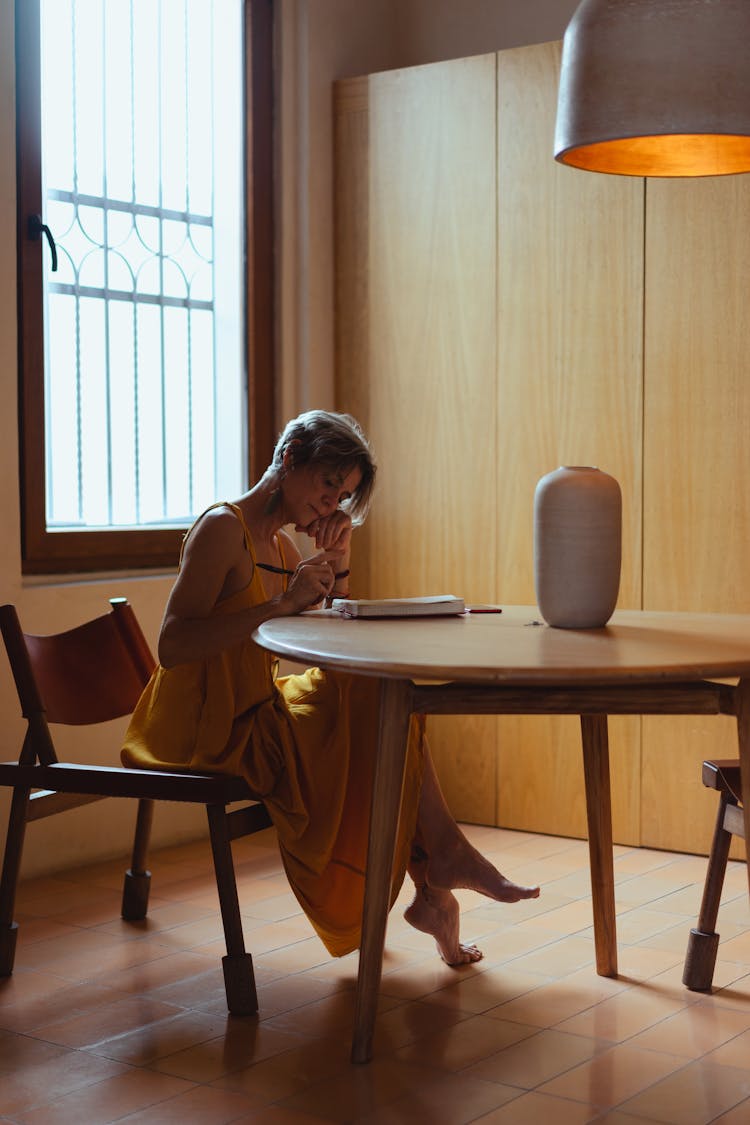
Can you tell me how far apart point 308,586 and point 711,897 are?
1019 millimetres

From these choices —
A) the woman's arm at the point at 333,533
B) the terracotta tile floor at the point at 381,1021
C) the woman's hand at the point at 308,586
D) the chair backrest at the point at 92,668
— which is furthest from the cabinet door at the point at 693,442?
the chair backrest at the point at 92,668

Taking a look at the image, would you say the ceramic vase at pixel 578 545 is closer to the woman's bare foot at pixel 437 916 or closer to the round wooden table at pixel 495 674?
the round wooden table at pixel 495 674

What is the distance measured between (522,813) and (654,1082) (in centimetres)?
185

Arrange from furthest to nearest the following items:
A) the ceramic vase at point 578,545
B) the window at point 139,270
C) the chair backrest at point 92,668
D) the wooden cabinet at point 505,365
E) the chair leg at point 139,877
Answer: the wooden cabinet at point 505,365 → the window at point 139,270 → the chair leg at point 139,877 → the chair backrest at point 92,668 → the ceramic vase at point 578,545

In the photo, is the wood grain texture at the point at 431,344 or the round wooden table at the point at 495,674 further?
the wood grain texture at the point at 431,344

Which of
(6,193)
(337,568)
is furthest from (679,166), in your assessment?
(6,193)

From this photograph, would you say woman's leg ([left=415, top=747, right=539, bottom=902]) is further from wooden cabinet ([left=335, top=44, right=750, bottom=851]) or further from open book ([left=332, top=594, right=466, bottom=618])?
wooden cabinet ([left=335, top=44, right=750, bottom=851])

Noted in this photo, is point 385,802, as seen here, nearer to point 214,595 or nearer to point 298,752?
point 298,752

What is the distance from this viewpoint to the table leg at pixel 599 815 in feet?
9.09

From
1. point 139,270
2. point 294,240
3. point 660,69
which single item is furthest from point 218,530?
point 294,240

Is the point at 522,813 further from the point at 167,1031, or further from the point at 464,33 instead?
the point at 464,33

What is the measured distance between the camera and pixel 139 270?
398 centimetres

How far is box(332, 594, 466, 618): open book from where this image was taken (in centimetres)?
270

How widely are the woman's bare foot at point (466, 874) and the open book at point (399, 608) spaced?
0.49 metres
